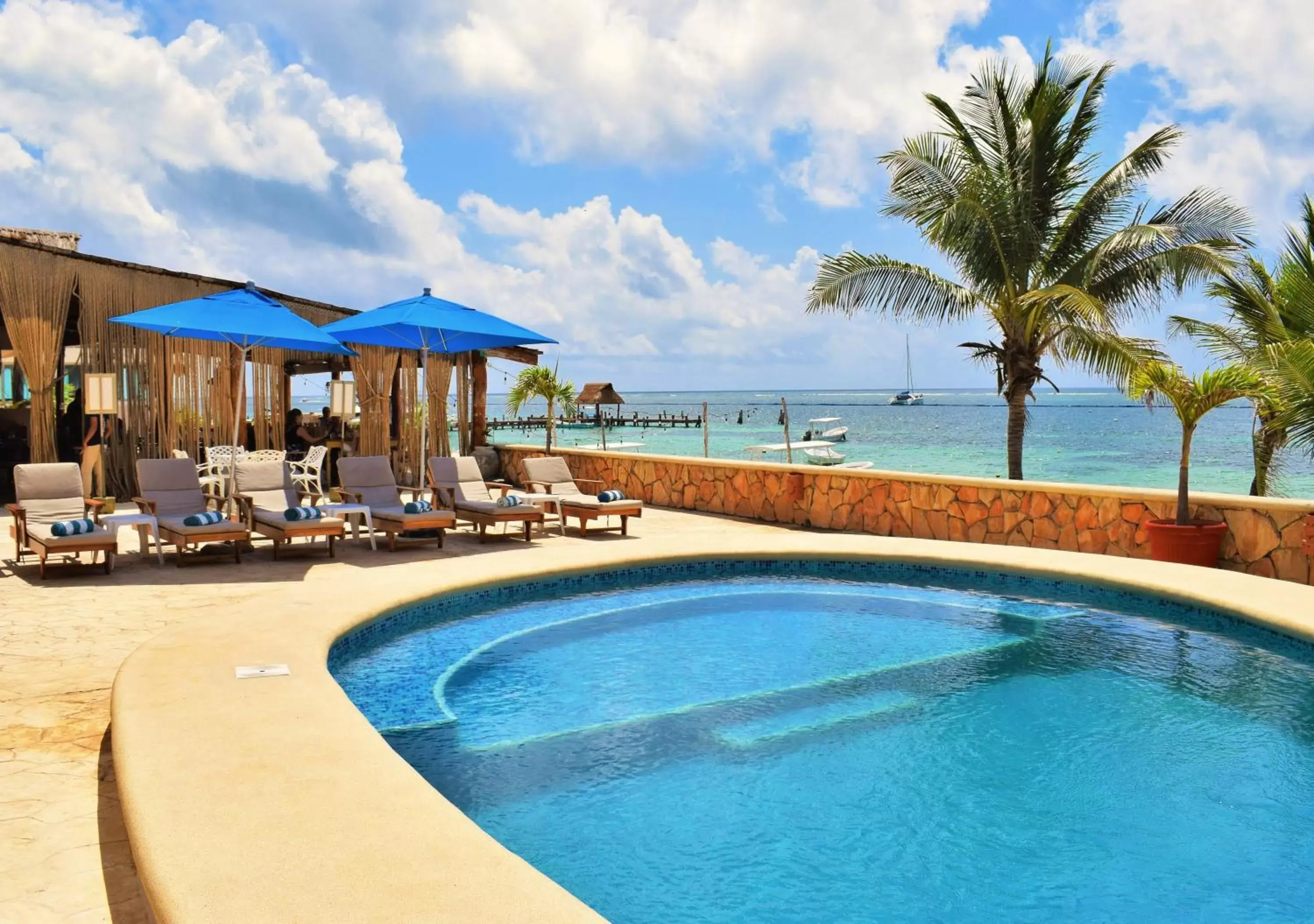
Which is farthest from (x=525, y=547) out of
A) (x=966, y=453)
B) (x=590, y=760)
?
(x=966, y=453)

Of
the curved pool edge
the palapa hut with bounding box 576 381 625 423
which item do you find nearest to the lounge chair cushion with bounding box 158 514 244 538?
the curved pool edge

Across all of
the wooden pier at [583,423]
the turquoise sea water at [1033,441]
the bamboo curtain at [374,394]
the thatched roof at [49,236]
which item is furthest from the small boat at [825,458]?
the thatched roof at [49,236]

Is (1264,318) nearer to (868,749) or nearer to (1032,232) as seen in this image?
(1032,232)

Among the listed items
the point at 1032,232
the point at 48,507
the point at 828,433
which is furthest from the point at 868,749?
the point at 828,433

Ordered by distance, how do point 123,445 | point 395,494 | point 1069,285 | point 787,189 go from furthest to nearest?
point 787,189 → point 123,445 → point 1069,285 → point 395,494

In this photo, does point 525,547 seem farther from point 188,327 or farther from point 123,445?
point 123,445

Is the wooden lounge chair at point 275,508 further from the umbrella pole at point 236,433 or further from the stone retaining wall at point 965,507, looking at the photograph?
the stone retaining wall at point 965,507

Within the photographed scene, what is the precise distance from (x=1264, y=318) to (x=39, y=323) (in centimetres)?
1515

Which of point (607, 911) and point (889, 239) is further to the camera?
point (889, 239)

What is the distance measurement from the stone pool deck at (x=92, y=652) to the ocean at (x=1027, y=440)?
840 centimetres

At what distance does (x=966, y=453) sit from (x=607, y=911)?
58.9 meters

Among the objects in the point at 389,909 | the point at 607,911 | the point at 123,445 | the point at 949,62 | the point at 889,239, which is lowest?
the point at 607,911

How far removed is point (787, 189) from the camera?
25.9 m

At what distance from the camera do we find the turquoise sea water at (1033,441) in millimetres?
44062
